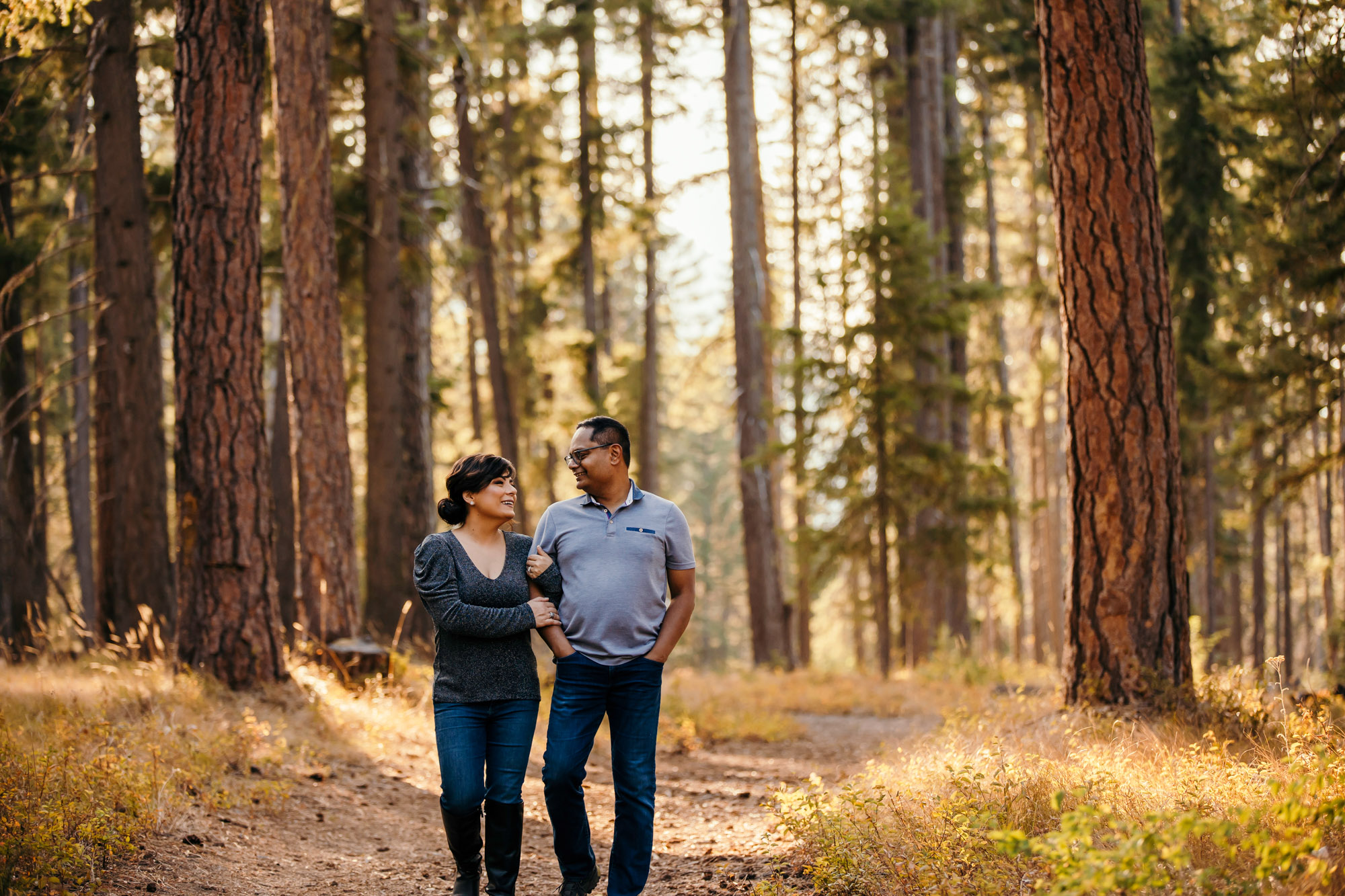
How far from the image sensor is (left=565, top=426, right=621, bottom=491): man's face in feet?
14.2

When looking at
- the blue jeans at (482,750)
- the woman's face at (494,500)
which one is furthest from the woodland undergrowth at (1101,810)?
the woman's face at (494,500)

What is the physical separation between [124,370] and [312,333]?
8.94 feet

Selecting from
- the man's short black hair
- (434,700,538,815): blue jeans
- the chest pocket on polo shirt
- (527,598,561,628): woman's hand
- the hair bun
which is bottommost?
(434,700,538,815): blue jeans

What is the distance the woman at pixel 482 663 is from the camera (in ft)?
13.8

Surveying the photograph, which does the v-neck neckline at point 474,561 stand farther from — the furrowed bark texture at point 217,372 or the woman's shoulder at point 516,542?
the furrowed bark texture at point 217,372

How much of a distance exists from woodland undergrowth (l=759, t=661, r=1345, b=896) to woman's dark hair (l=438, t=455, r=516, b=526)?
2223mm

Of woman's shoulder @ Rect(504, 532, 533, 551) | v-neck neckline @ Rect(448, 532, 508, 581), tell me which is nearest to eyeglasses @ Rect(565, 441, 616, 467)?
woman's shoulder @ Rect(504, 532, 533, 551)

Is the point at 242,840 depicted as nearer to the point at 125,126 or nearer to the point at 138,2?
the point at 125,126

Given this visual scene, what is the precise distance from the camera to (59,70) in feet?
40.5

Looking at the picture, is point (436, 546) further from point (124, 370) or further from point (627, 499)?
point (124, 370)

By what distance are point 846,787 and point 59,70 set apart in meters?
Result: 13.2

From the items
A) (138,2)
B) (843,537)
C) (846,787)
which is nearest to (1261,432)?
(843,537)

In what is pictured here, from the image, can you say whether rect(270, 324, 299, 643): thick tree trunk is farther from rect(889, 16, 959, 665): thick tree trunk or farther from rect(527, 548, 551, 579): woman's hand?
rect(527, 548, 551, 579): woman's hand

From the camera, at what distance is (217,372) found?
802 centimetres
